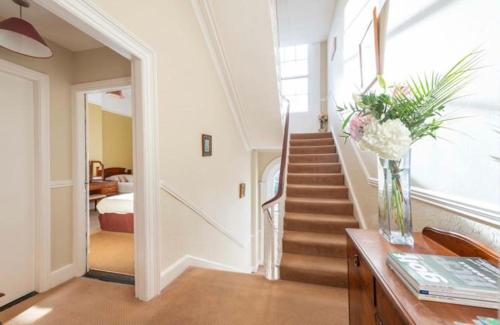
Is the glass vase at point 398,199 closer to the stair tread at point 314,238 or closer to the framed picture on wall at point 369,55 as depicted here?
the framed picture on wall at point 369,55

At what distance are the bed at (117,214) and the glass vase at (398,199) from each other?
3.79 m

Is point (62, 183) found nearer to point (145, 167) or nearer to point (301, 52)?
point (145, 167)

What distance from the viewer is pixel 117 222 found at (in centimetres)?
380

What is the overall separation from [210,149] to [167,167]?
1.01m

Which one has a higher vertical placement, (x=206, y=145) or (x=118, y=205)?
(x=206, y=145)

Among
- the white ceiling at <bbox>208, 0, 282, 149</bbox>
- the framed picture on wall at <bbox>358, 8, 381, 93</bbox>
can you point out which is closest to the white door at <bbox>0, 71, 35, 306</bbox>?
the white ceiling at <bbox>208, 0, 282, 149</bbox>

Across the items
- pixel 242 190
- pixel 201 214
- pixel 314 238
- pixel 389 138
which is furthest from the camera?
pixel 242 190

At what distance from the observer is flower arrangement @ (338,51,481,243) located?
0.94m

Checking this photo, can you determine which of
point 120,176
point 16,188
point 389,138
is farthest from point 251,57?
point 120,176

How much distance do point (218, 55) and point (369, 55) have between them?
1994mm

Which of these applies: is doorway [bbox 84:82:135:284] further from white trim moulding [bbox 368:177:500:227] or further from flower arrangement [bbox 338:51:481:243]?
white trim moulding [bbox 368:177:500:227]

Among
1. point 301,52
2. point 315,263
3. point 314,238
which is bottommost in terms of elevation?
point 315,263

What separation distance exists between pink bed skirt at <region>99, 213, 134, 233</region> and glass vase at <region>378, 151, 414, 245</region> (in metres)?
3.82

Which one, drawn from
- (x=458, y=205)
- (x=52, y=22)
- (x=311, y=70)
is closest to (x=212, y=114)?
(x=52, y=22)
